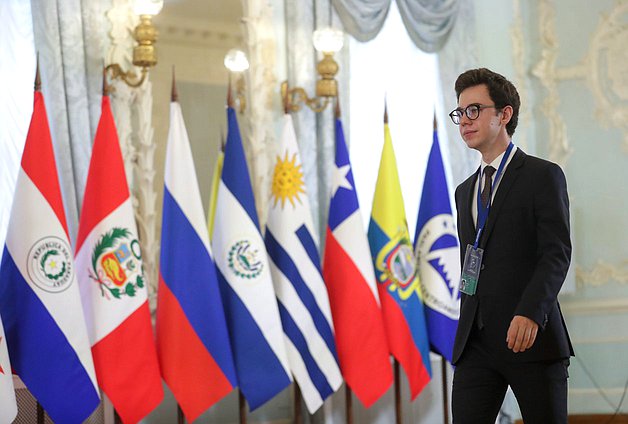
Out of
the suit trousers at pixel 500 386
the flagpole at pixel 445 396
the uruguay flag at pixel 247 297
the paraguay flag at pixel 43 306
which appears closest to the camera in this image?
the suit trousers at pixel 500 386

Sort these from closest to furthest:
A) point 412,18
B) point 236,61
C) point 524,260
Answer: point 524,260, point 236,61, point 412,18

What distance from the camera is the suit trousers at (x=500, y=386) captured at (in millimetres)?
2529

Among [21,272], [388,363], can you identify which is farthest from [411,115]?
[21,272]

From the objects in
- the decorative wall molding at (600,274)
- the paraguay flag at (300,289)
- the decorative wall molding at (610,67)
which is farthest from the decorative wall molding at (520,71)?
the paraguay flag at (300,289)

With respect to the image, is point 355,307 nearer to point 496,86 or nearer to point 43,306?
point 43,306

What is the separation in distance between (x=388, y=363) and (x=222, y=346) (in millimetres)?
937

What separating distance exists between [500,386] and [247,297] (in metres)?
1.65

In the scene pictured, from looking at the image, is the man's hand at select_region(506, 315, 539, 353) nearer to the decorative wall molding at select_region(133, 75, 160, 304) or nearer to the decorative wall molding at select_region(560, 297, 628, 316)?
the decorative wall molding at select_region(133, 75, 160, 304)

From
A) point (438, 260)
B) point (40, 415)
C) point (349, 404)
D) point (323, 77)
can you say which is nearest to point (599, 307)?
point (438, 260)

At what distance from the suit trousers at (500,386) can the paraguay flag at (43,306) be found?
1.65 meters

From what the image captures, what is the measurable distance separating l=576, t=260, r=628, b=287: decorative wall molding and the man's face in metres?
3.02

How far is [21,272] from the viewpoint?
11.6ft

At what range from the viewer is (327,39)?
462cm

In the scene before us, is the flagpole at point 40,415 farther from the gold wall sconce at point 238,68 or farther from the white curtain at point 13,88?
the gold wall sconce at point 238,68
